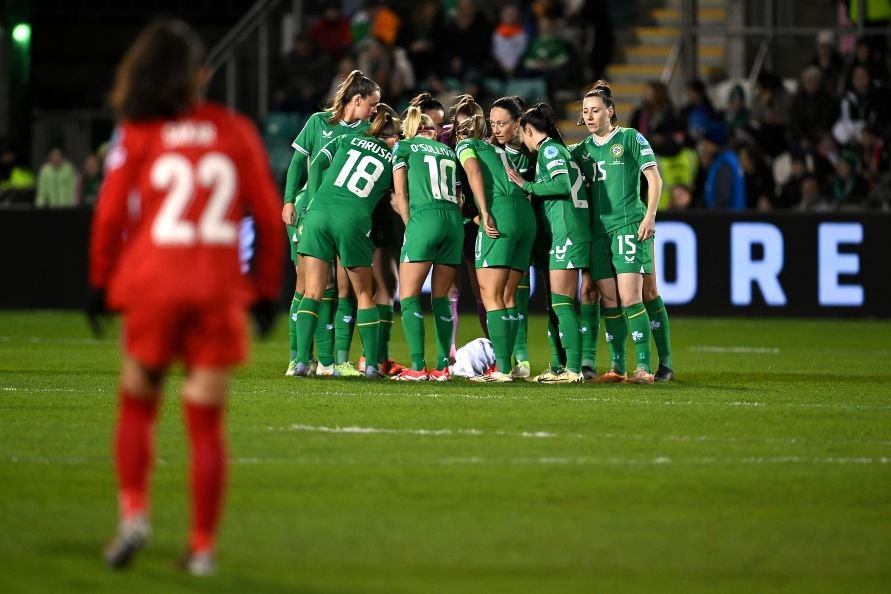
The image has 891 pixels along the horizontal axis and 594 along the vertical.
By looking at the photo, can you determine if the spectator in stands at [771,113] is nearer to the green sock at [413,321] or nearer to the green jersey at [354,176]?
the green jersey at [354,176]

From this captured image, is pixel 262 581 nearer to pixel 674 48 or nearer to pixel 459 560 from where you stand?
pixel 459 560

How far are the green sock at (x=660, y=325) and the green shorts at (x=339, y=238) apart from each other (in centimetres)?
215

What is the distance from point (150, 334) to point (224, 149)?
0.71m

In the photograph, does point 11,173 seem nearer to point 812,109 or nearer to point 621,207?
point 812,109

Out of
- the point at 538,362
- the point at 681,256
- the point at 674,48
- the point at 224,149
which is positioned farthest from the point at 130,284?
the point at 674,48

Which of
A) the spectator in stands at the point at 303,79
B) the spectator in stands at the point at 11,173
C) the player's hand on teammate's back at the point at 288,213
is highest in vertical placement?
the spectator in stands at the point at 303,79

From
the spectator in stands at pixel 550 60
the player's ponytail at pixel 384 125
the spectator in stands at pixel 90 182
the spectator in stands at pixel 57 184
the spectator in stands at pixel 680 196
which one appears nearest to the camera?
the player's ponytail at pixel 384 125

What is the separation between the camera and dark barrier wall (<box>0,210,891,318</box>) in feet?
64.2

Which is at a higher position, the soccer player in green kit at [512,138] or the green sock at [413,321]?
the soccer player in green kit at [512,138]

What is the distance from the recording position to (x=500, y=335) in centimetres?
1230

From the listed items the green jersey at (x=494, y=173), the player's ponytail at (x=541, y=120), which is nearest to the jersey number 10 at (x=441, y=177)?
the green jersey at (x=494, y=173)

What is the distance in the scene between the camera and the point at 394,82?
23062mm

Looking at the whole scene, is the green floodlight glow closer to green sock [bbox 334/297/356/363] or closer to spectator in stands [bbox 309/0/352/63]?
spectator in stands [bbox 309/0/352/63]

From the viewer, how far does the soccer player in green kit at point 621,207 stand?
1220 cm
